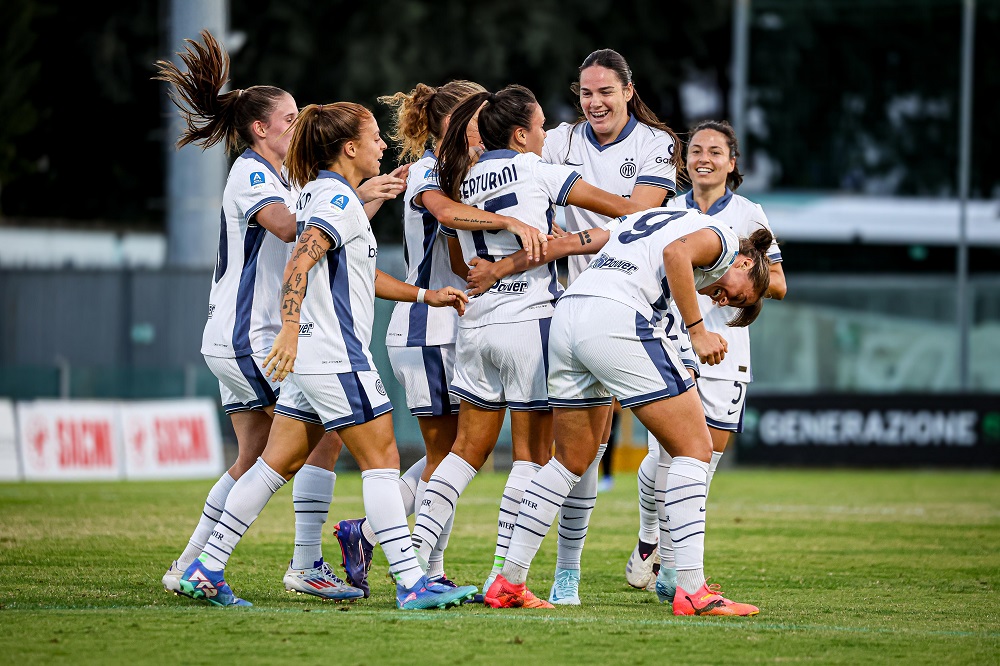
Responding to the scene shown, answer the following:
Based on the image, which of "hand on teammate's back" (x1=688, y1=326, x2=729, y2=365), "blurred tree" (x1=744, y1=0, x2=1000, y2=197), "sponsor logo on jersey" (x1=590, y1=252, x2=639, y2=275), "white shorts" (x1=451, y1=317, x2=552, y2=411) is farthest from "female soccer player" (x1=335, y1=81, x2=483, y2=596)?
"blurred tree" (x1=744, y1=0, x2=1000, y2=197)

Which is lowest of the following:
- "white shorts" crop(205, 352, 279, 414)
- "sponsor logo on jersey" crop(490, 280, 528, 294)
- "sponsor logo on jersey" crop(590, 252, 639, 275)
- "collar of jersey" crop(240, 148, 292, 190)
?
"white shorts" crop(205, 352, 279, 414)

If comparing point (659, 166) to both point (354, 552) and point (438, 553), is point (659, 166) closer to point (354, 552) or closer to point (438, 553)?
point (438, 553)

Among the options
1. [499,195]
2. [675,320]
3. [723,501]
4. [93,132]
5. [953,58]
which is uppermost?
[953,58]

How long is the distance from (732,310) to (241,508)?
3.05 metres

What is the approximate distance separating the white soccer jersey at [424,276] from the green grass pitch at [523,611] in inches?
51.9

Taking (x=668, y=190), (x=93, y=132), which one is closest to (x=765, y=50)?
(x=93, y=132)

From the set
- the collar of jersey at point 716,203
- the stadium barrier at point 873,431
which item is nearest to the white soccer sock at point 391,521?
the collar of jersey at point 716,203

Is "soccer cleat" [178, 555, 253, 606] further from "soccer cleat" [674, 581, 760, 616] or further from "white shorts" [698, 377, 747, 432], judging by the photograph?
"white shorts" [698, 377, 747, 432]

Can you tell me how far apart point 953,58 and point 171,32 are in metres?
17.5

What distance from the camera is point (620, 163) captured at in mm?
7527

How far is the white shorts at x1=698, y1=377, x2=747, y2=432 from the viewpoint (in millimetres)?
7867

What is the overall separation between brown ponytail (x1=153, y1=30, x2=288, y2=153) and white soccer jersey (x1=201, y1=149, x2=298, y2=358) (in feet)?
0.81

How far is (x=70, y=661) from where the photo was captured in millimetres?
5180

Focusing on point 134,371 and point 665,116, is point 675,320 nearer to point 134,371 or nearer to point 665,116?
point 134,371
